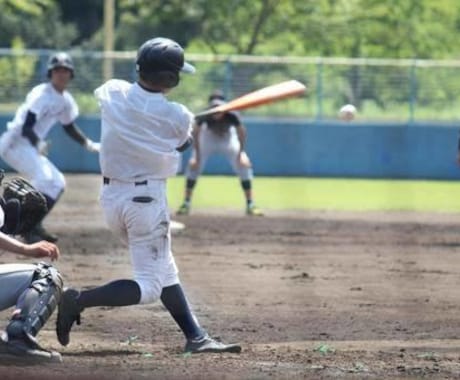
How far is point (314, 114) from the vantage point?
2853 cm

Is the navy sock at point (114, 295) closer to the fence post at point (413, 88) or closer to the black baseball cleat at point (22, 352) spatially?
the black baseball cleat at point (22, 352)

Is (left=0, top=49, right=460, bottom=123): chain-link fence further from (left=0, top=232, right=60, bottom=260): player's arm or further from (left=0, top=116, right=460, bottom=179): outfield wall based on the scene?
(left=0, top=232, right=60, bottom=260): player's arm

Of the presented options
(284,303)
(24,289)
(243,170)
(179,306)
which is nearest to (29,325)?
(24,289)

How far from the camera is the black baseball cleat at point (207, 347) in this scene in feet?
25.4

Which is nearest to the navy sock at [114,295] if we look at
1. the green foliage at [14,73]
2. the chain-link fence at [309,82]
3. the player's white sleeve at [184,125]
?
the player's white sleeve at [184,125]

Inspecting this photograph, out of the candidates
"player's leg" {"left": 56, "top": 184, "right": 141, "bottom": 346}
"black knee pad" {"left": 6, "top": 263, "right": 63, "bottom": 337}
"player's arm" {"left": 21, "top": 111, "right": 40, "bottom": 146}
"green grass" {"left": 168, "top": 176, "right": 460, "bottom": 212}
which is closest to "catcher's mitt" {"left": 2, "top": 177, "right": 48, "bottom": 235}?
"black knee pad" {"left": 6, "top": 263, "right": 63, "bottom": 337}

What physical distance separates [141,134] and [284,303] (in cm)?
285

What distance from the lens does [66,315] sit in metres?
7.68

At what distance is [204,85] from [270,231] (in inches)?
528

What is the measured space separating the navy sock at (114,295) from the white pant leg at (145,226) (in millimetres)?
45

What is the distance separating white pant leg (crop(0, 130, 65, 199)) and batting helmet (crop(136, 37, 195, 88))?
611 centimetres

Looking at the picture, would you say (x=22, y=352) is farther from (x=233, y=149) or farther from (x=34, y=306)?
(x=233, y=149)

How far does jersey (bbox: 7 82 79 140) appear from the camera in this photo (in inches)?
550

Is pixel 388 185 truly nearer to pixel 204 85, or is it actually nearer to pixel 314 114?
pixel 314 114
